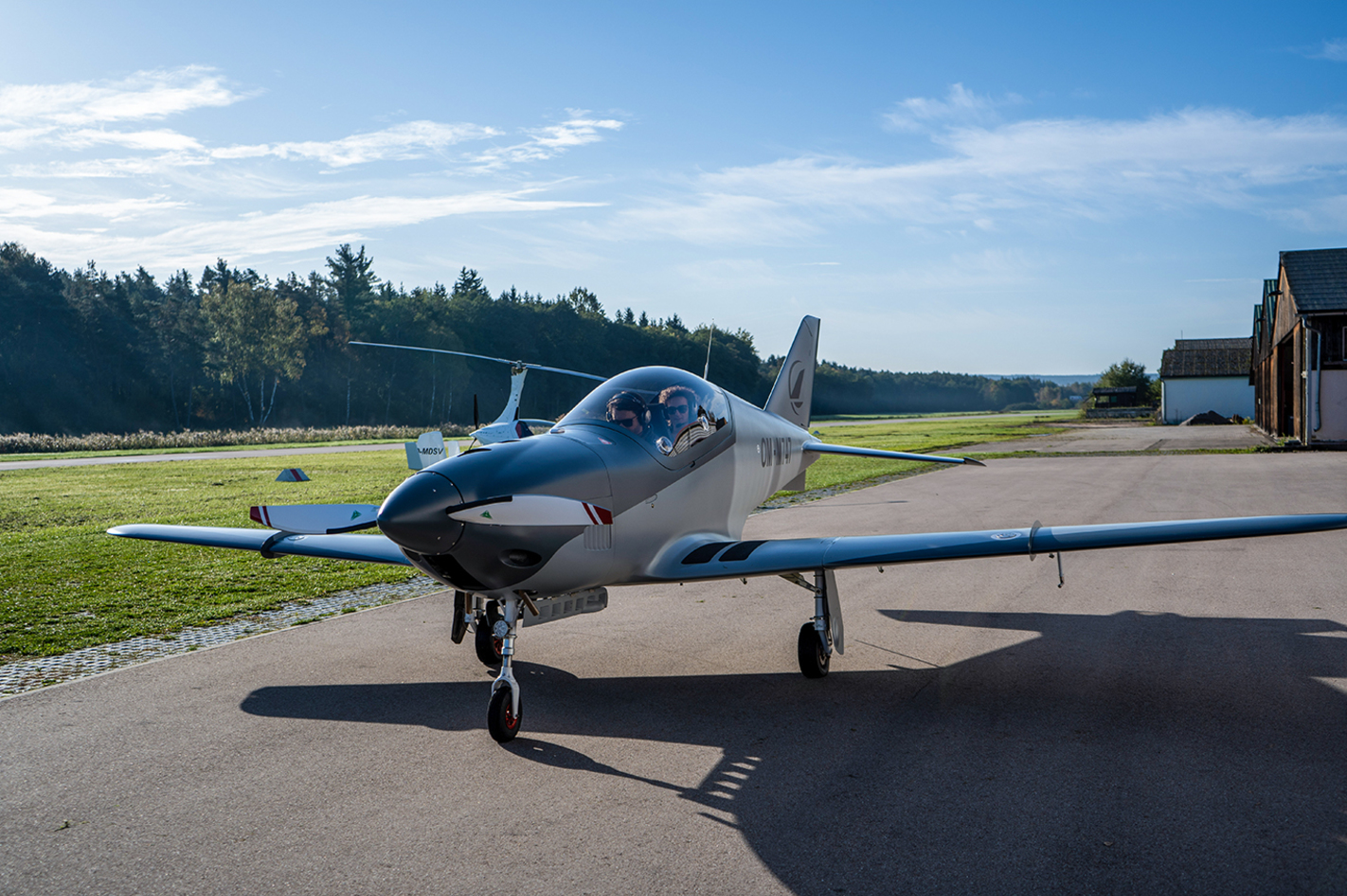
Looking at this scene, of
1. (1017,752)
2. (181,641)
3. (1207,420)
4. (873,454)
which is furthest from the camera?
(1207,420)

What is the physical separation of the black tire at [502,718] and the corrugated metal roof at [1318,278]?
37953 millimetres

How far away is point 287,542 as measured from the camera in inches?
290

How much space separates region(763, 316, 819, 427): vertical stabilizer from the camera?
1166 cm

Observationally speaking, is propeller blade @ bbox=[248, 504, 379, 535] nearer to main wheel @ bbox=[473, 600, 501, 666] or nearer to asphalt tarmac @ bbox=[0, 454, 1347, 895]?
asphalt tarmac @ bbox=[0, 454, 1347, 895]

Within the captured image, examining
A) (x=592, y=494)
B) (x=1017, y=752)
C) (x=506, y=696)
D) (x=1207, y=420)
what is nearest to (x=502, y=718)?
(x=506, y=696)

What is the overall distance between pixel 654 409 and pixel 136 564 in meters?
8.99

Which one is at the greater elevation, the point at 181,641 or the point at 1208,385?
the point at 1208,385

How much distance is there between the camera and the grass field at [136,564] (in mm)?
8562

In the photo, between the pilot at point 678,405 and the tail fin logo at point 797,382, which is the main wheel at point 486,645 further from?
the tail fin logo at point 797,382

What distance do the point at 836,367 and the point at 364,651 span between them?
647ft

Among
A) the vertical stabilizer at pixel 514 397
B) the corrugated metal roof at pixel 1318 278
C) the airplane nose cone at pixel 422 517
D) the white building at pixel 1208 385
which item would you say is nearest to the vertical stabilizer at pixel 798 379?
the airplane nose cone at pixel 422 517

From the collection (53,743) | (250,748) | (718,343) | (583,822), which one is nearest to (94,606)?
(53,743)

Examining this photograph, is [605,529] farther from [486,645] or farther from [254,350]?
[254,350]

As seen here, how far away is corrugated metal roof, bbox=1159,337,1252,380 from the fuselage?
7602 centimetres
